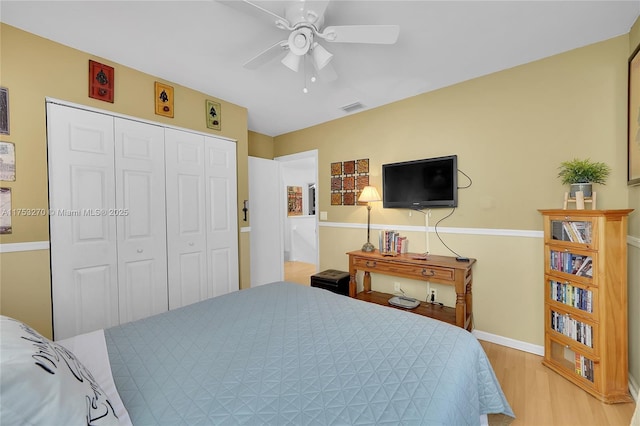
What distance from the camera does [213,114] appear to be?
9.96 feet

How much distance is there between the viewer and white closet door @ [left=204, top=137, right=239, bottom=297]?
3.02m

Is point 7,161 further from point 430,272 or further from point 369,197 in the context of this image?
point 430,272

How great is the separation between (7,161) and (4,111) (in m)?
0.34

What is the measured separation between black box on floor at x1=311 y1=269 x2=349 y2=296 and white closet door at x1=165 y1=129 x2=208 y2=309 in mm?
1298

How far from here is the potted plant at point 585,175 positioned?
6.46 feet

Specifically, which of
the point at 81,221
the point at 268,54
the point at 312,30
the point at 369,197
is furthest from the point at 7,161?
the point at 369,197

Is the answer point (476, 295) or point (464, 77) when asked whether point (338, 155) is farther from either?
point (476, 295)

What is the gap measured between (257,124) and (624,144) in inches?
149

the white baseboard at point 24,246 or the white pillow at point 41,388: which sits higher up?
the white baseboard at point 24,246

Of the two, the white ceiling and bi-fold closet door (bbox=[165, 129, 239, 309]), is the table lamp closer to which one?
the white ceiling

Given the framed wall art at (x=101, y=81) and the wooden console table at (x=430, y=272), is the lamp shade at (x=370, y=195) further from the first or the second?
the framed wall art at (x=101, y=81)

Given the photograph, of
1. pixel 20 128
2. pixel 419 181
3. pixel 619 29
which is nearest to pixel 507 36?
pixel 619 29

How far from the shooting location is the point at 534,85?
90.7 inches

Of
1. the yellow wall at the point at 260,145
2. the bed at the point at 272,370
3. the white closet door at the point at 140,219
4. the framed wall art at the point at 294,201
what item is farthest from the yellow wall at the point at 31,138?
the framed wall art at the point at 294,201
